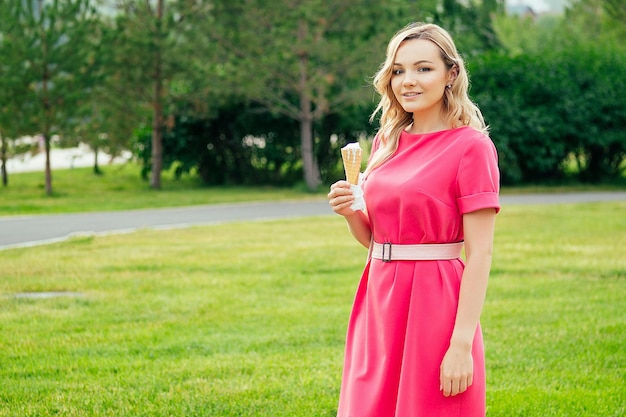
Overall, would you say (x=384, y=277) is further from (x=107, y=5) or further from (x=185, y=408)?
(x=107, y=5)

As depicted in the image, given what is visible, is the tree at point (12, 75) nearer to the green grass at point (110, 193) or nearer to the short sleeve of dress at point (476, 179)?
the green grass at point (110, 193)

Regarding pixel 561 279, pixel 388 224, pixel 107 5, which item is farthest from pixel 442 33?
pixel 107 5

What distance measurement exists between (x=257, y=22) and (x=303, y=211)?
17.7 feet

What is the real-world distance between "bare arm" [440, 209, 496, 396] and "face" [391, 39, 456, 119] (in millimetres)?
434

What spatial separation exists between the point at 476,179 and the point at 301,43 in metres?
17.6

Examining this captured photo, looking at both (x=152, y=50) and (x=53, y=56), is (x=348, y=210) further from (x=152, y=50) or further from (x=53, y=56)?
(x=152, y=50)

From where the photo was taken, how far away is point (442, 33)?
3045 mm

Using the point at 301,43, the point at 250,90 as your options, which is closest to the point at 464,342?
the point at 301,43

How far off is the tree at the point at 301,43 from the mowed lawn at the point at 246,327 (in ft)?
29.8

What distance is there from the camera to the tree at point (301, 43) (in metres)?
20.1

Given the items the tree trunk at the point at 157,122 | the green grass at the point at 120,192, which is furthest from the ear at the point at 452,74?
the tree trunk at the point at 157,122

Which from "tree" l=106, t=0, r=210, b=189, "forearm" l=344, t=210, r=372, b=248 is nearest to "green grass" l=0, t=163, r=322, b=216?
"tree" l=106, t=0, r=210, b=189

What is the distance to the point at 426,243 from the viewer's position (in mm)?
2963

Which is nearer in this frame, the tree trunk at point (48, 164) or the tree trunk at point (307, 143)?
the tree trunk at point (48, 164)
